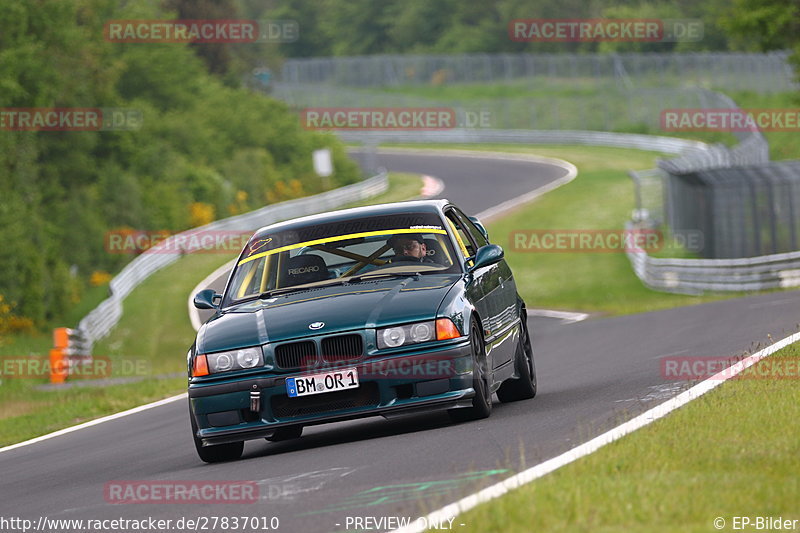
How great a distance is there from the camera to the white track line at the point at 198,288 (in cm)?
3537

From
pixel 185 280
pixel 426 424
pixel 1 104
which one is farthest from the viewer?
pixel 1 104

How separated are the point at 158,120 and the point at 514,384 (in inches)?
2370

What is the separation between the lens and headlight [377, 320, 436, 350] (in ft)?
31.2

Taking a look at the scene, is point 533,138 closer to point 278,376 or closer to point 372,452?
point 278,376

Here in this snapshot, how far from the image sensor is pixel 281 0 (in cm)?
15025

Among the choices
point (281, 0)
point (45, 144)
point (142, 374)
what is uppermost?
point (281, 0)

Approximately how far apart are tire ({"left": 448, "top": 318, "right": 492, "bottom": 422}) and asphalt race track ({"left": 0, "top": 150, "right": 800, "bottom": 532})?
12 centimetres

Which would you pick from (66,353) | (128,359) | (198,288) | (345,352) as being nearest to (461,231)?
(345,352)

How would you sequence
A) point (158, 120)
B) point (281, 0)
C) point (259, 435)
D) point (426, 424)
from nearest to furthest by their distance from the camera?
point (259, 435) → point (426, 424) → point (158, 120) → point (281, 0)

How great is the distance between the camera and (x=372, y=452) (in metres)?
9.04

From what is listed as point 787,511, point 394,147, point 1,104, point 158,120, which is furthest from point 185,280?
point 394,147

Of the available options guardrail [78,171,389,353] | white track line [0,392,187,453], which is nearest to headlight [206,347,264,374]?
white track line [0,392,187,453]

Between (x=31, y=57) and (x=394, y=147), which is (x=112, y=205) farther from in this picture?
(x=394, y=147)

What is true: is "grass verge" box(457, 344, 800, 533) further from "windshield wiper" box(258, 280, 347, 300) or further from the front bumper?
"windshield wiper" box(258, 280, 347, 300)
